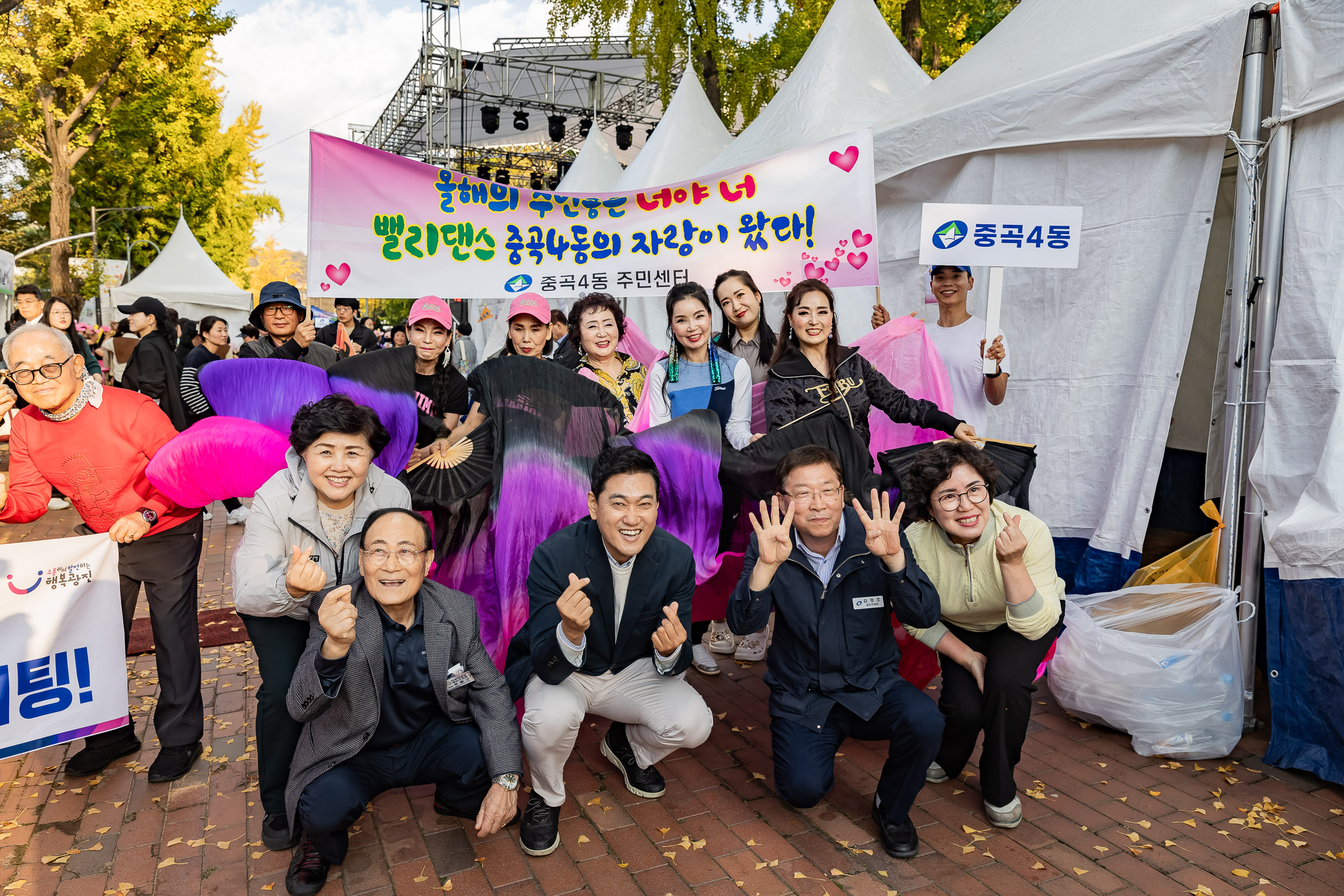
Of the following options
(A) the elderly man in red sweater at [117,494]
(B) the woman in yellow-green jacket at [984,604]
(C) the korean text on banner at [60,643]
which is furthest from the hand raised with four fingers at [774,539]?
(C) the korean text on banner at [60,643]

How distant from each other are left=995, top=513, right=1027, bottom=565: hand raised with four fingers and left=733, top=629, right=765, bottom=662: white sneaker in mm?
1778

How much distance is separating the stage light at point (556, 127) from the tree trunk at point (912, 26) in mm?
10575

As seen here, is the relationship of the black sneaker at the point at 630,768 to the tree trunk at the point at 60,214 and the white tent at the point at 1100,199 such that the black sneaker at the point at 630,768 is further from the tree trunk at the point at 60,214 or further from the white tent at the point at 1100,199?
the tree trunk at the point at 60,214

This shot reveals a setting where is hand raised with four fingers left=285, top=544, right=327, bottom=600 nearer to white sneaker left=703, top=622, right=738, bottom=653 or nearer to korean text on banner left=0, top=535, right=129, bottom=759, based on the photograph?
korean text on banner left=0, top=535, right=129, bottom=759

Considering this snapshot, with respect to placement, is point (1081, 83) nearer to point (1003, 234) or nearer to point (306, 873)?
point (1003, 234)

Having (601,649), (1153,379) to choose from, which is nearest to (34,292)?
(601,649)

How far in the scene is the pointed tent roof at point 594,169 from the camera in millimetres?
12742

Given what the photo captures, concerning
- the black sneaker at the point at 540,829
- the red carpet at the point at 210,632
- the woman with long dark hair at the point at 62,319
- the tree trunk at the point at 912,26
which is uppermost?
the tree trunk at the point at 912,26

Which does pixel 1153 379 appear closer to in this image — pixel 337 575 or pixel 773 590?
pixel 773 590

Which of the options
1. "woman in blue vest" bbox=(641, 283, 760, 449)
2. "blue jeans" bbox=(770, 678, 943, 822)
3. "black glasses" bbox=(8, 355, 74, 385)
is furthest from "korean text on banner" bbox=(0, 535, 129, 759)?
"blue jeans" bbox=(770, 678, 943, 822)

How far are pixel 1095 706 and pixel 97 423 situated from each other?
3.99 m

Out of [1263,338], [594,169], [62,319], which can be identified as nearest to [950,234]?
[1263,338]

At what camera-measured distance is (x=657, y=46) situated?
13336 millimetres

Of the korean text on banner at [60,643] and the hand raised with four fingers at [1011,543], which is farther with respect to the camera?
the korean text on banner at [60,643]
